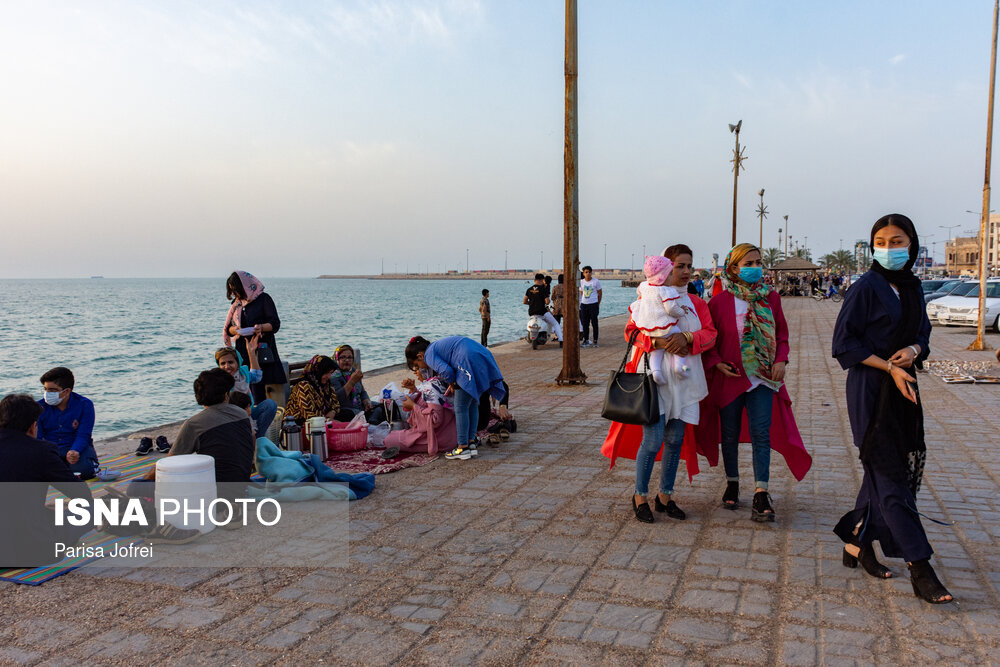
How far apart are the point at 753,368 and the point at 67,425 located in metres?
5.31

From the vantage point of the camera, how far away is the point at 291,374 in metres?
9.22

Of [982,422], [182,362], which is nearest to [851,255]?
[182,362]

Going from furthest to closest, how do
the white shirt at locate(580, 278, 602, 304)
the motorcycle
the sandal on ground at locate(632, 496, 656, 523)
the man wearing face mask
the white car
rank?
the white car, the motorcycle, the white shirt at locate(580, 278, 602, 304), the man wearing face mask, the sandal on ground at locate(632, 496, 656, 523)

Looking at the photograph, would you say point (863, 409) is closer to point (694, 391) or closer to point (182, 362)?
point (694, 391)

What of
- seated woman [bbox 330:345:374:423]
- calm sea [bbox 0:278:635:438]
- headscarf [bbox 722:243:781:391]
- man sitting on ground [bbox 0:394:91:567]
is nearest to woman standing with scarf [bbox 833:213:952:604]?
headscarf [bbox 722:243:781:391]

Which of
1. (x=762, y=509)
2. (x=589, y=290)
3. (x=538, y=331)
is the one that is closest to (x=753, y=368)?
(x=762, y=509)

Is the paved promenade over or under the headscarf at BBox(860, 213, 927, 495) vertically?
under

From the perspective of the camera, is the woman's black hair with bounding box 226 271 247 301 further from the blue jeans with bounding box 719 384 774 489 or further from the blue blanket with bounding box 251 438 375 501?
the blue jeans with bounding box 719 384 774 489

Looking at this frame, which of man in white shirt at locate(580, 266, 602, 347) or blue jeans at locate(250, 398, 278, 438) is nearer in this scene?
blue jeans at locate(250, 398, 278, 438)

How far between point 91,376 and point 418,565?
2525 cm

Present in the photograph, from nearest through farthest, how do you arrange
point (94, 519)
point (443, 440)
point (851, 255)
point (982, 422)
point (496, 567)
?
point (496, 567) < point (94, 519) < point (443, 440) < point (982, 422) < point (851, 255)

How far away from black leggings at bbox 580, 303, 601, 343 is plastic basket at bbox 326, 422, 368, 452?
1066 cm

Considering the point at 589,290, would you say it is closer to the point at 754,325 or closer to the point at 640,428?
the point at 640,428

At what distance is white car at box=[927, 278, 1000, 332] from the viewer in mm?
20672
